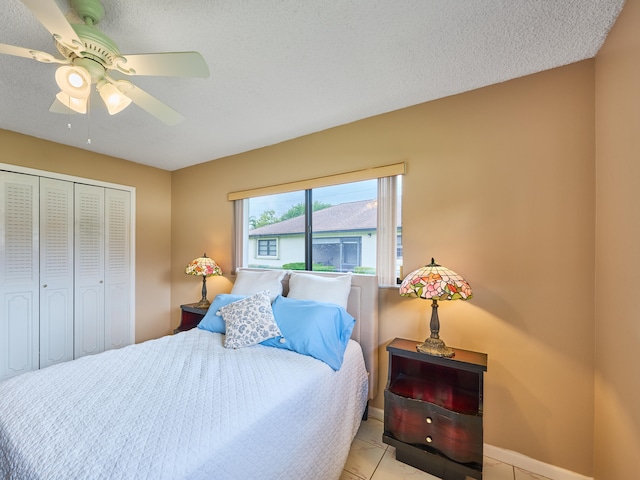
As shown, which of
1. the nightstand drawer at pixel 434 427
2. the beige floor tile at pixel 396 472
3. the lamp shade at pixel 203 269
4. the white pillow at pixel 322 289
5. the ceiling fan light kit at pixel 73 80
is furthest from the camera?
the lamp shade at pixel 203 269

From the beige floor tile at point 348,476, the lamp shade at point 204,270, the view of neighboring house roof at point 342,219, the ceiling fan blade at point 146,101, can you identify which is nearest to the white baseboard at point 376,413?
the beige floor tile at point 348,476

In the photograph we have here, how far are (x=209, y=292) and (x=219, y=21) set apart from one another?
286cm

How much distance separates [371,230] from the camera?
2.41m

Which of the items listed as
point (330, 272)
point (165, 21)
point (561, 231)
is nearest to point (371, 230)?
point (330, 272)

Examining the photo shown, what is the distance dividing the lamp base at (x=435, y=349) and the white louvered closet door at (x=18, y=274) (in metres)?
3.63

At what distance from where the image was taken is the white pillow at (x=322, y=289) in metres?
2.19

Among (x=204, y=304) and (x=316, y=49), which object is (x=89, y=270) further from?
(x=316, y=49)

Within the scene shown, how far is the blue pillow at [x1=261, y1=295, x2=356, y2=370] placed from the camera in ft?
5.82

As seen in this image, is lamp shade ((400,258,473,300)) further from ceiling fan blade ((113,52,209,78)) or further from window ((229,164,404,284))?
ceiling fan blade ((113,52,209,78))

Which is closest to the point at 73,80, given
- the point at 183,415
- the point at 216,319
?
the point at 183,415

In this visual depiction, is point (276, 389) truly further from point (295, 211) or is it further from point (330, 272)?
point (295, 211)

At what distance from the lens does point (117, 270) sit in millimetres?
3381

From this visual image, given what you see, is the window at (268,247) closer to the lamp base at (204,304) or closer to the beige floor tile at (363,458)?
the lamp base at (204,304)

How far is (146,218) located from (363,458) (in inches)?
143
